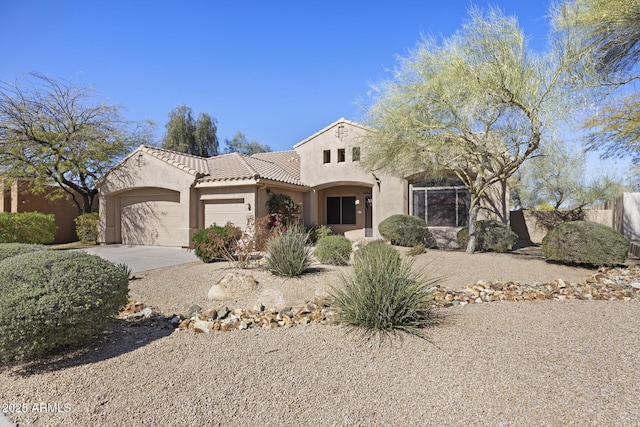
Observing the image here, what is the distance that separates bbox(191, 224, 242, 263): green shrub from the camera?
10058 millimetres

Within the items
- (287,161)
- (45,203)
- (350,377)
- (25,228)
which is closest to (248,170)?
(287,161)

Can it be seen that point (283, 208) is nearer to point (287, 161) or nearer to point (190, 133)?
point (287, 161)

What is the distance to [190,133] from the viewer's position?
3341 cm

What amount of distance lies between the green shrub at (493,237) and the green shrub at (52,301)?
39.7ft

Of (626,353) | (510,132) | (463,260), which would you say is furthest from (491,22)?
(626,353)

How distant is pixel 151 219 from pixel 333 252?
12.2 m

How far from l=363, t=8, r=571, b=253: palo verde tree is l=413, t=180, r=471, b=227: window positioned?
3458 millimetres

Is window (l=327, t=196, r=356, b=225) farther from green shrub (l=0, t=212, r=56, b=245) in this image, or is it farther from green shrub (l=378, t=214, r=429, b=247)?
green shrub (l=0, t=212, r=56, b=245)

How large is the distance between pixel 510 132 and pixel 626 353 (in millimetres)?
9476

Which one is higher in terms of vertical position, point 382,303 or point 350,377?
point 382,303

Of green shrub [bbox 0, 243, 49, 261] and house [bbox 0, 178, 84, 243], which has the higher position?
house [bbox 0, 178, 84, 243]

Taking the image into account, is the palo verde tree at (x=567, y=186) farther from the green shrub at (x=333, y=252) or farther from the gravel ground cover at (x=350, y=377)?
the gravel ground cover at (x=350, y=377)

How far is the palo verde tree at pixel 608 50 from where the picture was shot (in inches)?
381

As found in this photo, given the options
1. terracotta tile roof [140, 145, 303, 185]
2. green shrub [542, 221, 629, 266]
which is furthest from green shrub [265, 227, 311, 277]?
terracotta tile roof [140, 145, 303, 185]
